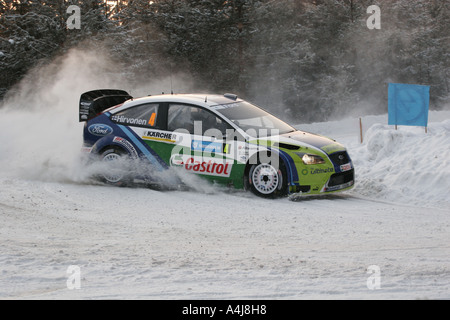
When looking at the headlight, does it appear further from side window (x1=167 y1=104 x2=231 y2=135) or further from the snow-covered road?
side window (x1=167 y1=104 x2=231 y2=135)

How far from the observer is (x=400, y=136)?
12.0m

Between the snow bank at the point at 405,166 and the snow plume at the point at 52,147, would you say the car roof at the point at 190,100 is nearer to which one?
the snow plume at the point at 52,147

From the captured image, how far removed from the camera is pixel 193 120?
899 centimetres

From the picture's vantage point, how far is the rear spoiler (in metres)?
9.83

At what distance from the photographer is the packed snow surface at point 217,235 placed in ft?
14.6

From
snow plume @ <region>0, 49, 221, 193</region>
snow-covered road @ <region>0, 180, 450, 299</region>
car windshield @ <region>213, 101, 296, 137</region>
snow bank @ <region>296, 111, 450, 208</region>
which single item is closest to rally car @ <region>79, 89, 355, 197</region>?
car windshield @ <region>213, 101, 296, 137</region>

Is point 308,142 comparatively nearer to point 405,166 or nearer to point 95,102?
point 405,166

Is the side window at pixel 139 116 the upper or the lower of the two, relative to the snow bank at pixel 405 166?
upper

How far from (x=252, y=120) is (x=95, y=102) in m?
2.79

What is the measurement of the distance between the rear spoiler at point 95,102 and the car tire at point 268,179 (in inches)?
122

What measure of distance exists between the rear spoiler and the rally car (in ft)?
0.06

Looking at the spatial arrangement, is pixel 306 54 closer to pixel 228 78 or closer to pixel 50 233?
pixel 228 78

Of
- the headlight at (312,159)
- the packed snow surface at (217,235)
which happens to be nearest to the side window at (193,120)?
the packed snow surface at (217,235)
